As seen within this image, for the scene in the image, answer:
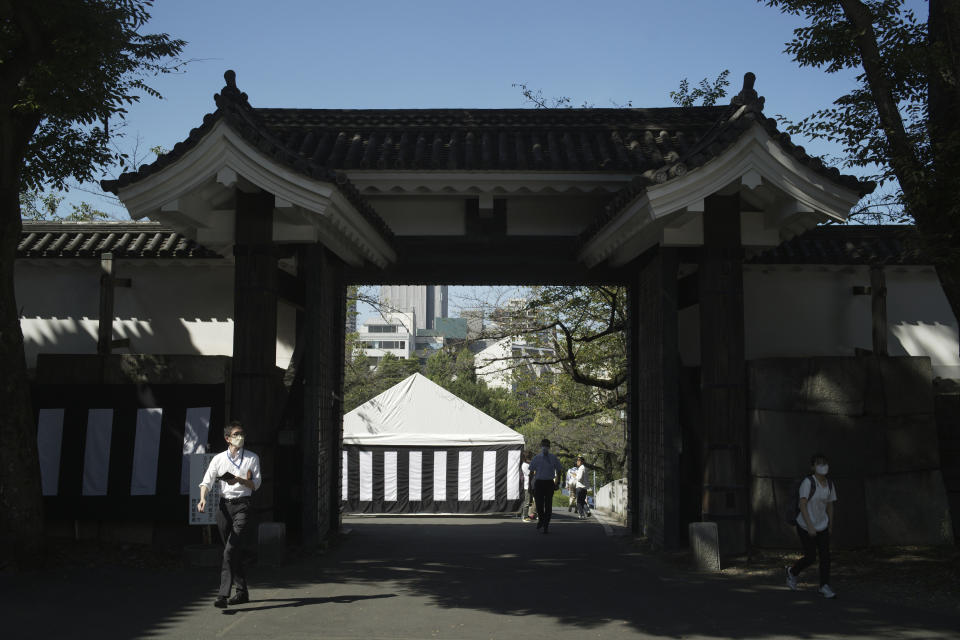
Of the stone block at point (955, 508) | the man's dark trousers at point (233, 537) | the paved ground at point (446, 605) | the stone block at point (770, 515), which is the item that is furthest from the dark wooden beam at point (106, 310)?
the stone block at point (955, 508)

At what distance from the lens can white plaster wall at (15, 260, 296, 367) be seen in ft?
41.8

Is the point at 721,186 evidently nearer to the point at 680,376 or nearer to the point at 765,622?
the point at 680,376

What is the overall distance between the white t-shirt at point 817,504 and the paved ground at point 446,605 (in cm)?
63

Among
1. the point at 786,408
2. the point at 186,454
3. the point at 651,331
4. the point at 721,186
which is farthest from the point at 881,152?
the point at 186,454

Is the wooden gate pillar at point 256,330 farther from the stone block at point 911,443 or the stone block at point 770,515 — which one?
the stone block at point 911,443

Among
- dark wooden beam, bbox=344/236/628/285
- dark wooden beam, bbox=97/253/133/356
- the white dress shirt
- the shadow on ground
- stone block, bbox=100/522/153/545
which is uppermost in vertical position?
dark wooden beam, bbox=344/236/628/285

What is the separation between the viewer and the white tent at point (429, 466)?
2172 cm

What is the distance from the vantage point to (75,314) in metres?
12.8

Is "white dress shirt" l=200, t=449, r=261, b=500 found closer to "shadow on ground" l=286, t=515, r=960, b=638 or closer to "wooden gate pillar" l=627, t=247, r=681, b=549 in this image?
"shadow on ground" l=286, t=515, r=960, b=638

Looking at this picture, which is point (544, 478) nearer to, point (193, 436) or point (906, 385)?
point (906, 385)

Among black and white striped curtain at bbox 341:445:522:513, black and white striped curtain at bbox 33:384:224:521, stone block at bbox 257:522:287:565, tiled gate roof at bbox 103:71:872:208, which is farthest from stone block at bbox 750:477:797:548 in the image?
black and white striped curtain at bbox 341:445:522:513

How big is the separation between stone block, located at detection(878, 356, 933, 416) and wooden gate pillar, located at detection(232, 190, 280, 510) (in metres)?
7.19

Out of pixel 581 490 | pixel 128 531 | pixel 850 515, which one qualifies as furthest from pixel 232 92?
pixel 581 490

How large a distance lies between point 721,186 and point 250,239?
200 inches
